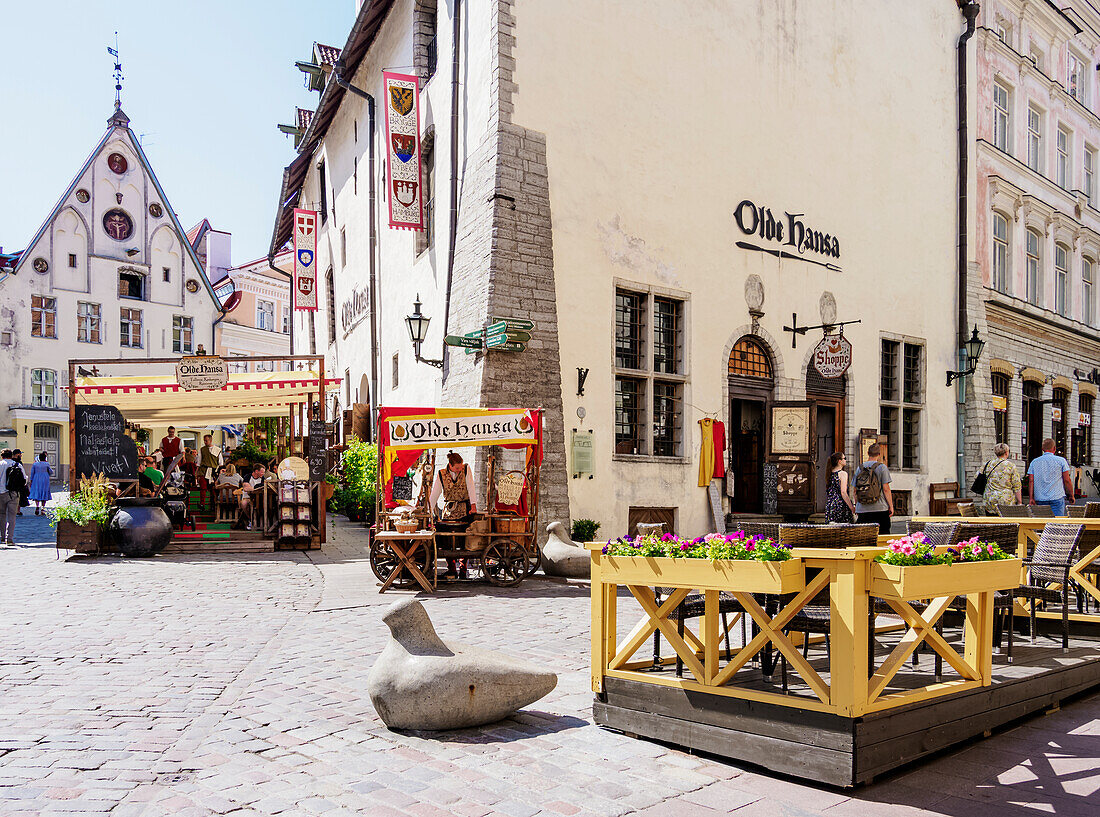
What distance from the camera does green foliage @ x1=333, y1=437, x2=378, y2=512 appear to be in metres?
19.3

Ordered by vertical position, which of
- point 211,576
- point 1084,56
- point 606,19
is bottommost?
point 211,576

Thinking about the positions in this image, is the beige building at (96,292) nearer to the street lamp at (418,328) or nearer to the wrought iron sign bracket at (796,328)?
the street lamp at (418,328)

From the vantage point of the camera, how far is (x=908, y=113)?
66.4ft

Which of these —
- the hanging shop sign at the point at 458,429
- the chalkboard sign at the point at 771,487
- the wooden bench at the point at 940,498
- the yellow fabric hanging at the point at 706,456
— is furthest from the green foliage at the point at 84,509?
the wooden bench at the point at 940,498

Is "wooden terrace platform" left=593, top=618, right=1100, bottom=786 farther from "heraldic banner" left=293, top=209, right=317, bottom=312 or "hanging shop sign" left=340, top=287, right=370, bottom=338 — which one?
"heraldic banner" left=293, top=209, right=317, bottom=312

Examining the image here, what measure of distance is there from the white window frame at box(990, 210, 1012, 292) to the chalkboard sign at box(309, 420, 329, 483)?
16944 mm

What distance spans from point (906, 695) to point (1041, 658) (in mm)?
2051

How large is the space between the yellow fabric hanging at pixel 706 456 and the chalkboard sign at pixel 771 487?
1.29 m

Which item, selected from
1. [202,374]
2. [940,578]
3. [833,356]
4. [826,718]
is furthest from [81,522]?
[940,578]

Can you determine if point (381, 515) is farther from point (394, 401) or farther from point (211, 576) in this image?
point (394, 401)

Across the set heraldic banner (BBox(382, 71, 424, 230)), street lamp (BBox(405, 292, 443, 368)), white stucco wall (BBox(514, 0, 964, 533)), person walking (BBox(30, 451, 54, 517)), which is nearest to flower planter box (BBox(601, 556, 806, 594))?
white stucco wall (BBox(514, 0, 964, 533))

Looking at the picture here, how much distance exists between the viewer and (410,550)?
10352 millimetres

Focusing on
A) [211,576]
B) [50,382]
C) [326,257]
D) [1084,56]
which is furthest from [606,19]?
[50,382]

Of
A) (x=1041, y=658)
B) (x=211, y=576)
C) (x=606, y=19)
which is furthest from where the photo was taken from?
(x=606, y=19)
